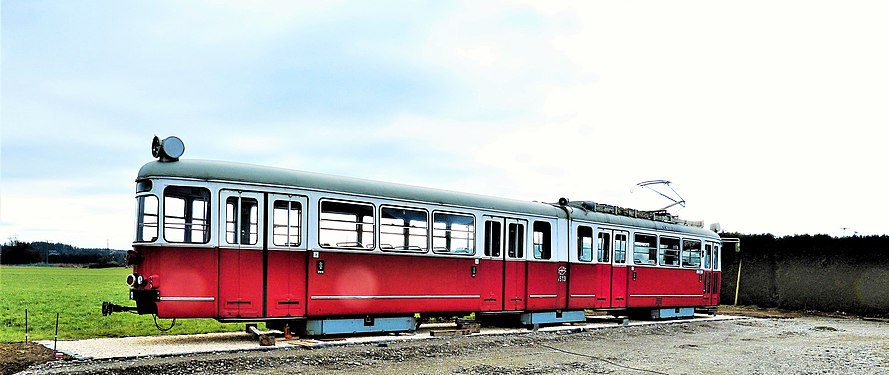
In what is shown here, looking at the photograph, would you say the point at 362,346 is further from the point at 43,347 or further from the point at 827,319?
the point at 827,319

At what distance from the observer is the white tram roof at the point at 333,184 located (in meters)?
11.9

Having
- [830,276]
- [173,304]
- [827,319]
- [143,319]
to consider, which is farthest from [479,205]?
[830,276]

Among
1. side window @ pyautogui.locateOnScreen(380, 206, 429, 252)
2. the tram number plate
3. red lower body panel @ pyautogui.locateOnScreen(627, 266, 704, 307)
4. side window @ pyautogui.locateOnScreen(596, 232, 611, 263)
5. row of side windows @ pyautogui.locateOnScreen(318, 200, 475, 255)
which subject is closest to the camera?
row of side windows @ pyautogui.locateOnScreen(318, 200, 475, 255)

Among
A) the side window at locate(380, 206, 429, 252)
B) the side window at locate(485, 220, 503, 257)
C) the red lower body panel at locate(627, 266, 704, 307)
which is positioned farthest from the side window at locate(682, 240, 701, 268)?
the side window at locate(380, 206, 429, 252)

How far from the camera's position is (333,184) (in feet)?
43.6

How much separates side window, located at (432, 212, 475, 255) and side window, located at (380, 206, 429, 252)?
0.27 metres

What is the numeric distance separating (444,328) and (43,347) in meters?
7.13

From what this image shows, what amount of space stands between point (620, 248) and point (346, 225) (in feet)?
27.6

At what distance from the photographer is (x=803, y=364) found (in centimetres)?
1228

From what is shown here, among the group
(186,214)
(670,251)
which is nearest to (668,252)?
(670,251)

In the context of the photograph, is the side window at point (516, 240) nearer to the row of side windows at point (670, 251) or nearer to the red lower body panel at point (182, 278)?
the row of side windows at point (670, 251)

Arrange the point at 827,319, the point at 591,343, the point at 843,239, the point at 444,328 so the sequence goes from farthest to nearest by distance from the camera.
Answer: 1. the point at 843,239
2. the point at 827,319
3. the point at 444,328
4. the point at 591,343

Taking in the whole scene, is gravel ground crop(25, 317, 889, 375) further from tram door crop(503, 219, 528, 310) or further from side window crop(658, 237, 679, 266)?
side window crop(658, 237, 679, 266)

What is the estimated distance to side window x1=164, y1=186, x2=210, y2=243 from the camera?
1167 cm
